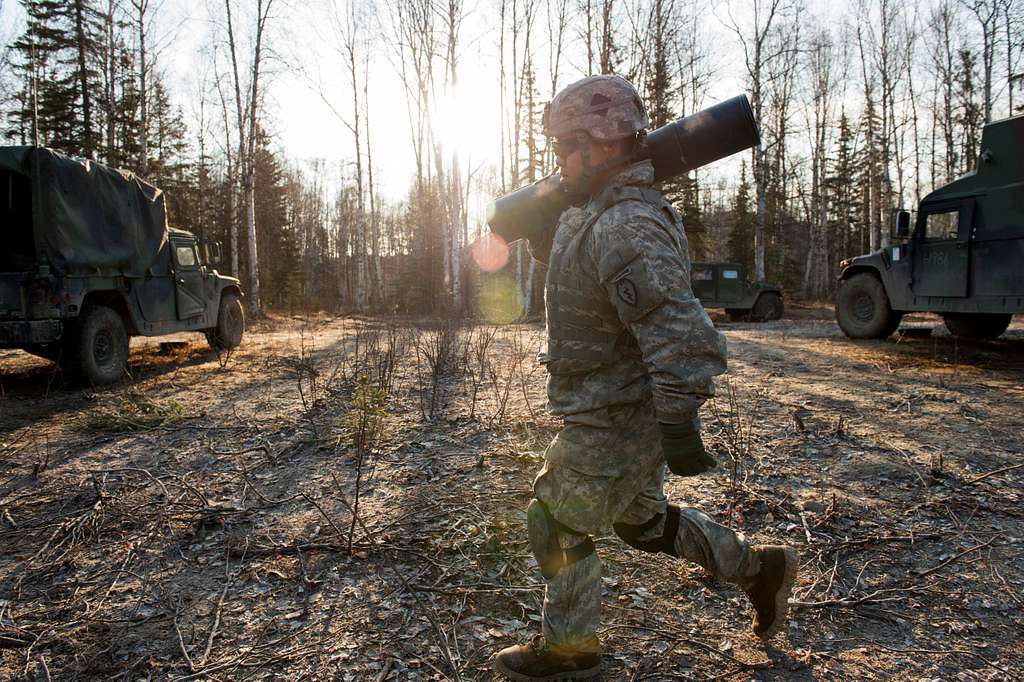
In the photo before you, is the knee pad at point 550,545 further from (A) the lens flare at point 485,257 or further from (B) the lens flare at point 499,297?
(A) the lens flare at point 485,257

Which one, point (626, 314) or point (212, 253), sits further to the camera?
point (212, 253)

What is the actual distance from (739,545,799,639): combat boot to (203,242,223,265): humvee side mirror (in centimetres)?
937

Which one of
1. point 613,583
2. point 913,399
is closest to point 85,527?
point 613,583

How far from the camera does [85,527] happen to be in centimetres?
290

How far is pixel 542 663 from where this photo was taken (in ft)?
6.04

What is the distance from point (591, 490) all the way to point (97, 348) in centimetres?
717

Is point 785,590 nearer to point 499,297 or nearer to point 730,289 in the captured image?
point 730,289

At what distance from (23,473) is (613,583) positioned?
3981 mm

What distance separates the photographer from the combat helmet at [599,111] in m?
1.77

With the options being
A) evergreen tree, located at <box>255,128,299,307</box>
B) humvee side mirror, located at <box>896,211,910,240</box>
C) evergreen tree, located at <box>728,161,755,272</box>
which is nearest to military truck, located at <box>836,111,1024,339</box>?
humvee side mirror, located at <box>896,211,910,240</box>

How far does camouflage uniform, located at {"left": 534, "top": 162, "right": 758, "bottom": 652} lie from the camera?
1581 mm

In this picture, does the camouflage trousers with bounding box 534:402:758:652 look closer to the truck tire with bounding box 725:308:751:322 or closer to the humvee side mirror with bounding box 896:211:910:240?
the humvee side mirror with bounding box 896:211:910:240

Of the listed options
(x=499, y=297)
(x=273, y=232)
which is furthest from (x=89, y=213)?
(x=273, y=232)

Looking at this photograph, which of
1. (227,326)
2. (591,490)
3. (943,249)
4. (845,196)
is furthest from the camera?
(845,196)
